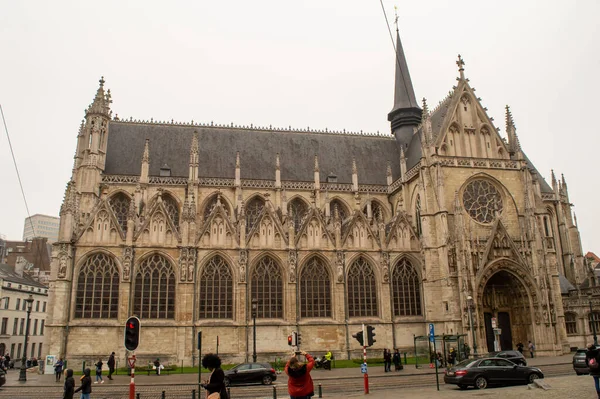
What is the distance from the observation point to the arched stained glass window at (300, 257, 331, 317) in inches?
1393

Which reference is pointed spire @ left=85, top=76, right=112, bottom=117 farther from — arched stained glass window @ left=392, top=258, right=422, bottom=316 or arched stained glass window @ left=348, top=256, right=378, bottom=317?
arched stained glass window @ left=392, top=258, right=422, bottom=316

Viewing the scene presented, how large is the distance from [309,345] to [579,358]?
1707cm

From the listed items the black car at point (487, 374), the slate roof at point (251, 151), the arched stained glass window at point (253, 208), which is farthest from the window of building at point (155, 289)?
the black car at point (487, 374)

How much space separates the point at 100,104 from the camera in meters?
39.9

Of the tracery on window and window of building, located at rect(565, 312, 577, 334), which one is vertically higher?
the tracery on window

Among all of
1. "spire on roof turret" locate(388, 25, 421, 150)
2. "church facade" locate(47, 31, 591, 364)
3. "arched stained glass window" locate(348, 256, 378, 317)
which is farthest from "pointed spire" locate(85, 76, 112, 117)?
"spire on roof turret" locate(388, 25, 421, 150)

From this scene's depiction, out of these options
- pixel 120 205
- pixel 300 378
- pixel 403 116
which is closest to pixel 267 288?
pixel 120 205

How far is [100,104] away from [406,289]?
28034mm

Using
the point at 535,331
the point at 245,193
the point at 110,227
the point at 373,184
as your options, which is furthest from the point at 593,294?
the point at 110,227

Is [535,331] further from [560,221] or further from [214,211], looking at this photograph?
[214,211]

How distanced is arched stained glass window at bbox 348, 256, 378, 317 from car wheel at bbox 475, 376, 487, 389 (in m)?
16.6

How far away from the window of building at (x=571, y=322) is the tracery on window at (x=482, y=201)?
1094cm

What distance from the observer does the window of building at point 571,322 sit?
1615 inches

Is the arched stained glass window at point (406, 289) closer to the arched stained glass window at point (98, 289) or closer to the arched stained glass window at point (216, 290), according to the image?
the arched stained glass window at point (216, 290)
